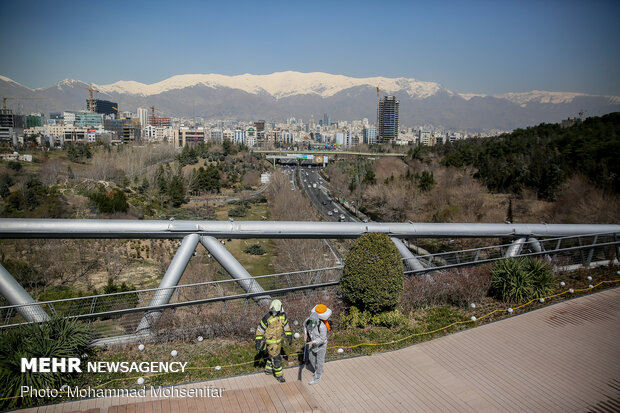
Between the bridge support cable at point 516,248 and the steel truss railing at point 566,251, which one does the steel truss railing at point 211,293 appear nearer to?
the steel truss railing at point 566,251

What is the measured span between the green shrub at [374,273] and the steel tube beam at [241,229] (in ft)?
3.95

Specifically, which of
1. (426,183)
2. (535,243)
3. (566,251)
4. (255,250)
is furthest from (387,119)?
(535,243)

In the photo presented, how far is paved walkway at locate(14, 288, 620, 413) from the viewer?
4.44 m

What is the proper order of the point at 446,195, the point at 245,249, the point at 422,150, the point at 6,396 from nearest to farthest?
the point at 6,396, the point at 245,249, the point at 446,195, the point at 422,150

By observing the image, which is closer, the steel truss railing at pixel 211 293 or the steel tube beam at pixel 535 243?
the steel truss railing at pixel 211 293

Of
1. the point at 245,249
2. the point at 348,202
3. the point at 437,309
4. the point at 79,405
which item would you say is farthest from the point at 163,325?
the point at 348,202

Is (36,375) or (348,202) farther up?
(36,375)

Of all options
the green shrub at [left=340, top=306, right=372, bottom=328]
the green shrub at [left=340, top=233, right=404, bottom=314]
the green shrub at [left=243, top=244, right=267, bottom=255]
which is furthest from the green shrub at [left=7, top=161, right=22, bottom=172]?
the green shrub at [left=340, top=233, right=404, bottom=314]

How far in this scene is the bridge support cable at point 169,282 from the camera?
5914mm

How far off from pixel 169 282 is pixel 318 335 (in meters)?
2.70

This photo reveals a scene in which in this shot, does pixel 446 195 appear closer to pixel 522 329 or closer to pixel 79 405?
pixel 522 329

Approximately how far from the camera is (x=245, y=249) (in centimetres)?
2700

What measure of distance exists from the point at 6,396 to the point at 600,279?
10074 mm

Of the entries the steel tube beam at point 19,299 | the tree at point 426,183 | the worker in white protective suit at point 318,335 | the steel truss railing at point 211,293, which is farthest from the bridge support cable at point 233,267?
the tree at point 426,183
